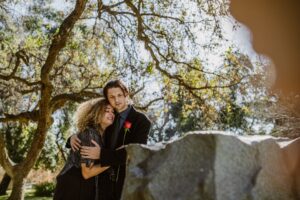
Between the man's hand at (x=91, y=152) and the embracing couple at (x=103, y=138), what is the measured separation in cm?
8

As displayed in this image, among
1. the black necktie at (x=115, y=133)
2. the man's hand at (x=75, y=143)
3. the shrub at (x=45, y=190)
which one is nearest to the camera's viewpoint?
the man's hand at (x=75, y=143)

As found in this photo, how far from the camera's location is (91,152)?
3637mm

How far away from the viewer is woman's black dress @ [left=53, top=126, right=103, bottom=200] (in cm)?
379

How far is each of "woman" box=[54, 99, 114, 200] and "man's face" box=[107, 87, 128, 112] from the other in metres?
0.05

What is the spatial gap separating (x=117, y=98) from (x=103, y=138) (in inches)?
15.3

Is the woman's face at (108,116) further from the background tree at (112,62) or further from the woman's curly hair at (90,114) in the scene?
the background tree at (112,62)

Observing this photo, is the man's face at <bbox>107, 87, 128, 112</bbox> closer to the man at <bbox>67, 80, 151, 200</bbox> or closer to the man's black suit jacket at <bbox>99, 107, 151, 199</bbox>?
the man at <bbox>67, 80, 151, 200</bbox>

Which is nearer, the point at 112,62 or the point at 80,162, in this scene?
the point at 80,162

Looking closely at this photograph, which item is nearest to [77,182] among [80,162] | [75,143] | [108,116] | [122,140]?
[80,162]

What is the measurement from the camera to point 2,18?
486 inches

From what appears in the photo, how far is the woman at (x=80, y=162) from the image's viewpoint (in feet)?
12.5

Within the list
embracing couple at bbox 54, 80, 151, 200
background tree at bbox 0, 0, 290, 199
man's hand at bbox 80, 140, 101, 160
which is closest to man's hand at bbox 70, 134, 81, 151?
embracing couple at bbox 54, 80, 151, 200

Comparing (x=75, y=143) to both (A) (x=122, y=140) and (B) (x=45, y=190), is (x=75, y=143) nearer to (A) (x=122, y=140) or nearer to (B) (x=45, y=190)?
(A) (x=122, y=140)

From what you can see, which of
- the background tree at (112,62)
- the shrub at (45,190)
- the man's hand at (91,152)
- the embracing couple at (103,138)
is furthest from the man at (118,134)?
the shrub at (45,190)
